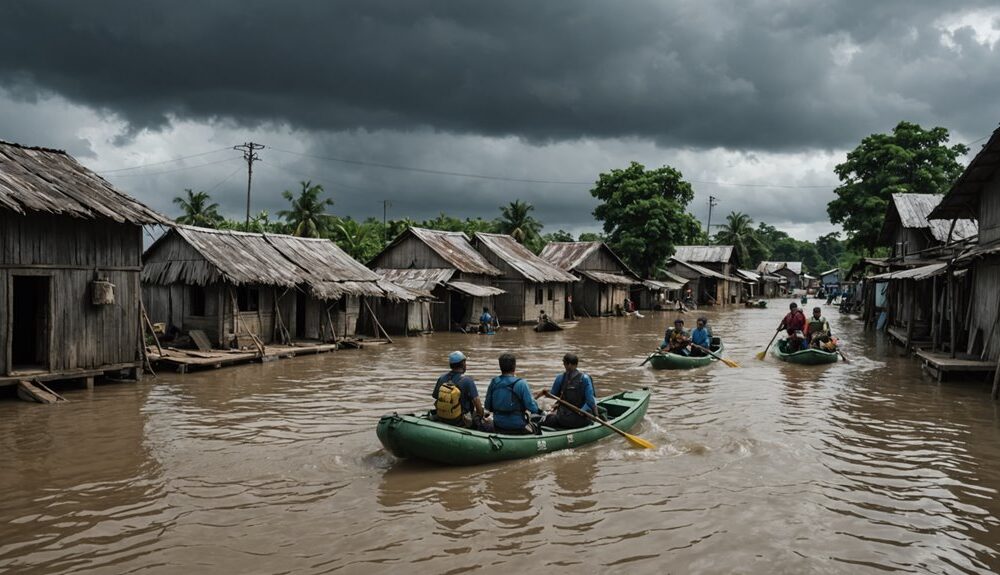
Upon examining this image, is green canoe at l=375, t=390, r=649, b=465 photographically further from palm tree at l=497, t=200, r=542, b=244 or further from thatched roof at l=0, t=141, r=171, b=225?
palm tree at l=497, t=200, r=542, b=244

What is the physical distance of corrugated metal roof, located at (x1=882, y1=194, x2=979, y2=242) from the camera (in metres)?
27.2

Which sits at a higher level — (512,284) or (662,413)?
(512,284)

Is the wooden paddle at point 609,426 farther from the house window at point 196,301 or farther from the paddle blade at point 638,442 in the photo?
the house window at point 196,301

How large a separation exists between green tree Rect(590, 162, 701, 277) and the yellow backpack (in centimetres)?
4363

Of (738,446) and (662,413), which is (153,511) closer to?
(738,446)

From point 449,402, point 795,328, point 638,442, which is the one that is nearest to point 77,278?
point 449,402

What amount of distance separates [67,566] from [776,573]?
20.8 ft

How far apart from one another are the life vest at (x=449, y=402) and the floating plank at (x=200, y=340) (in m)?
13.0

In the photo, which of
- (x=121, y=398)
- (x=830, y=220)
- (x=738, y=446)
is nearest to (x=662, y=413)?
(x=738, y=446)

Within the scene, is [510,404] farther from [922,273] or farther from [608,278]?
[608,278]

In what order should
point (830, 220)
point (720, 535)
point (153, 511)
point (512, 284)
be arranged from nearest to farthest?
1. point (720, 535)
2. point (153, 511)
3. point (512, 284)
4. point (830, 220)

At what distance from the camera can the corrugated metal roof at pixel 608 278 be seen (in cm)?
4241

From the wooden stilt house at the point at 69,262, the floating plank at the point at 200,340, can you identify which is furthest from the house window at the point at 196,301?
the wooden stilt house at the point at 69,262

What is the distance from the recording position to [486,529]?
24.0 feet
